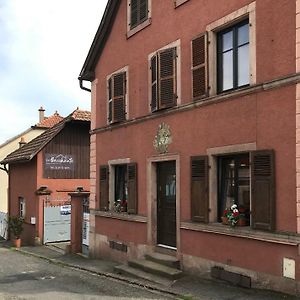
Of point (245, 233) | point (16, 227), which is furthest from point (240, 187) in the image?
point (16, 227)

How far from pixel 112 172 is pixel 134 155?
5.07 feet

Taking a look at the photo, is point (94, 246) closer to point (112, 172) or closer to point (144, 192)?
point (112, 172)

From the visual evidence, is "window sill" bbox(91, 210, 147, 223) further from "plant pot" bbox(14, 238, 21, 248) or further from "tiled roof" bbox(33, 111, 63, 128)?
"tiled roof" bbox(33, 111, 63, 128)

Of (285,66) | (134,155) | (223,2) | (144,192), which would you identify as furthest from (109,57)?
(285,66)

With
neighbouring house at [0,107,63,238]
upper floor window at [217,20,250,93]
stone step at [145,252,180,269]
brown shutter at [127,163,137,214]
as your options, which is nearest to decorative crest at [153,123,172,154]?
brown shutter at [127,163,137,214]

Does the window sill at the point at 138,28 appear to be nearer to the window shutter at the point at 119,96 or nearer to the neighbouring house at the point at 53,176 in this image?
the window shutter at the point at 119,96

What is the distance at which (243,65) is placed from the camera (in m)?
9.16

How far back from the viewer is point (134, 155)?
41.7ft

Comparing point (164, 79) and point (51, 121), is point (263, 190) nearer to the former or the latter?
point (164, 79)

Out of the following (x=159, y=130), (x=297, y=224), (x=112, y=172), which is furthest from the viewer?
(x=112, y=172)

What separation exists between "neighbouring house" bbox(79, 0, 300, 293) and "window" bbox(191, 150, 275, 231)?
0.07 feet

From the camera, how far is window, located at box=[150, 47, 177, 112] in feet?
36.2

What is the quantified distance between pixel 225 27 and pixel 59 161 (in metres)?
13.8

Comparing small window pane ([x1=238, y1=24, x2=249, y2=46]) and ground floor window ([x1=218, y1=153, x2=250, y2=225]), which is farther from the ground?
small window pane ([x1=238, y1=24, x2=249, y2=46])
